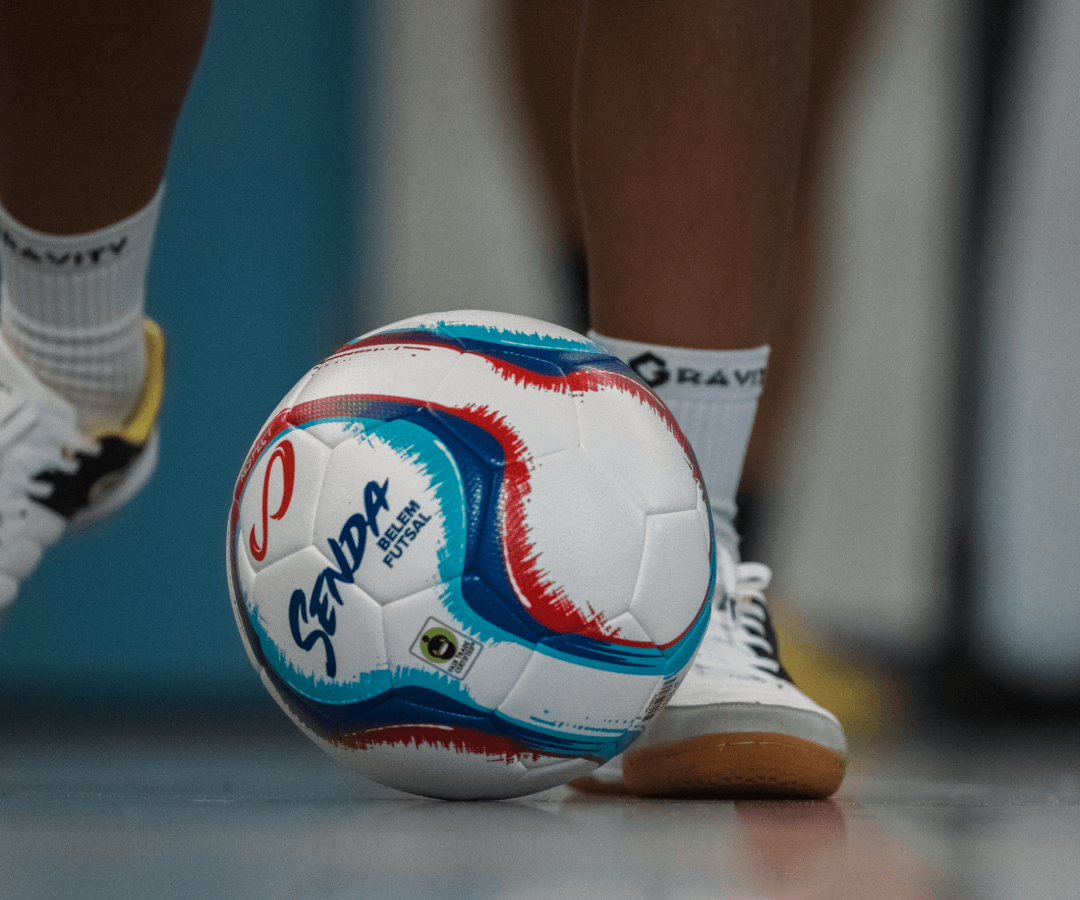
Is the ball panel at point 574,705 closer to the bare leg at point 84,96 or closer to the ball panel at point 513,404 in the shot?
the ball panel at point 513,404

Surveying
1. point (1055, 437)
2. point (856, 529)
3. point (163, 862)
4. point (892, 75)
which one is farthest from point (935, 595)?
point (163, 862)

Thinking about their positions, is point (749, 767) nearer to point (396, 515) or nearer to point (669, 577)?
point (669, 577)

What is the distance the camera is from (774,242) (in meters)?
1.07

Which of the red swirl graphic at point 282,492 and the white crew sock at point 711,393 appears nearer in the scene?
the red swirl graphic at point 282,492

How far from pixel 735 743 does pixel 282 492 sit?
1.28 feet

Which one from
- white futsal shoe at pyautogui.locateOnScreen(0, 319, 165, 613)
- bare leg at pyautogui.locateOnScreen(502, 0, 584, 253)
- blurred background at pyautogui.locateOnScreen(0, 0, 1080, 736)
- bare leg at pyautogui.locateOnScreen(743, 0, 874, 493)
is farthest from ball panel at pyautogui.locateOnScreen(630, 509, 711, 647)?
blurred background at pyautogui.locateOnScreen(0, 0, 1080, 736)

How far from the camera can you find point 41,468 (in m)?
1.19

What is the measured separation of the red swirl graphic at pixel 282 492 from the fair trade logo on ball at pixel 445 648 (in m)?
0.13

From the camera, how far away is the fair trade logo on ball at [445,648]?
0.69m

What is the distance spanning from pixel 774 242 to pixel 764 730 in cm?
47

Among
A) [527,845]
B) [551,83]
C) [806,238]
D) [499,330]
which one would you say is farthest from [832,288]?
[527,845]

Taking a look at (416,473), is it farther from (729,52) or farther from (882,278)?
(882,278)

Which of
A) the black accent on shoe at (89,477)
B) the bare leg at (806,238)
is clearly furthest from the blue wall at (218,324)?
the bare leg at (806,238)

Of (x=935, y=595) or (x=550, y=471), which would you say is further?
(x=935, y=595)
